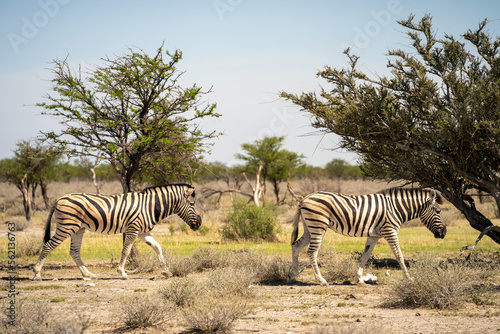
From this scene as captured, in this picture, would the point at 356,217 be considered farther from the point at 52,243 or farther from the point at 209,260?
the point at 52,243

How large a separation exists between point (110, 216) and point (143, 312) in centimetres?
508

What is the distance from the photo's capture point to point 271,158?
43594 mm

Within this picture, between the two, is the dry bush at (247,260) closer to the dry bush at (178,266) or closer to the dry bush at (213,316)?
the dry bush at (178,266)

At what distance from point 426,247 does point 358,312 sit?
1112cm

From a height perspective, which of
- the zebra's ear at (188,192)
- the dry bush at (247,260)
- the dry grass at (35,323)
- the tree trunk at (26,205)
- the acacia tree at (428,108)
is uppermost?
the acacia tree at (428,108)

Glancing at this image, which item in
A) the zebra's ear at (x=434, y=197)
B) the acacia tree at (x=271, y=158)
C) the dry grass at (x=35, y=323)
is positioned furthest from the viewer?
the acacia tree at (x=271, y=158)

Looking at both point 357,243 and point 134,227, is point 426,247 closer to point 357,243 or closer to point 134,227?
point 357,243

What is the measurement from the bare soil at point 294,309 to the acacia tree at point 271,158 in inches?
1231

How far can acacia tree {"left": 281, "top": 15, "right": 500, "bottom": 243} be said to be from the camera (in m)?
11.6

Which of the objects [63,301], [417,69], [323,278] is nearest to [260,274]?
[323,278]

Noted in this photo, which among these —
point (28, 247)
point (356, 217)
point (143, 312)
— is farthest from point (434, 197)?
point (28, 247)

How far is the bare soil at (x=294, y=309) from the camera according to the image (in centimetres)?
762

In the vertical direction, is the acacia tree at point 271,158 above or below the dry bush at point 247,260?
above

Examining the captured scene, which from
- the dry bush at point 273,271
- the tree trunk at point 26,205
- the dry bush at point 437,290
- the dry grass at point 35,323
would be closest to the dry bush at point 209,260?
the dry bush at point 273,271
